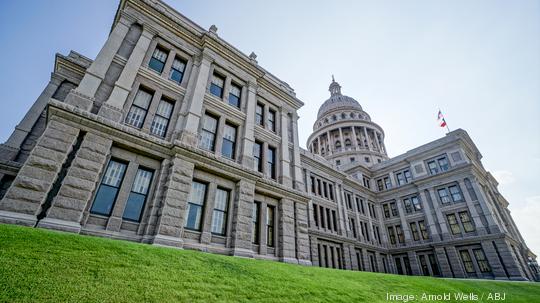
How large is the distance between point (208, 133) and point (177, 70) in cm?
474

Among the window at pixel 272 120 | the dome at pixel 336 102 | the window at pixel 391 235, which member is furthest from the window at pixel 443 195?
the dome at pixel 336 102

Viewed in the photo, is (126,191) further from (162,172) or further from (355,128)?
(355,128)

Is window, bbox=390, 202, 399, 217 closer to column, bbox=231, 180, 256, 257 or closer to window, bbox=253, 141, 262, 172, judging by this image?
window, bbox=253, 141, 262, 172

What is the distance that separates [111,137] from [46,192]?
316 cm

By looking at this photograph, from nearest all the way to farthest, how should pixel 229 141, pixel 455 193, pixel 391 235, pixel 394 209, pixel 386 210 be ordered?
pixel 229 141 < pixel 455 193 < pixel 391 235 < pixel 394 209 < pixel 386 210

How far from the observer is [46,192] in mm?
8820

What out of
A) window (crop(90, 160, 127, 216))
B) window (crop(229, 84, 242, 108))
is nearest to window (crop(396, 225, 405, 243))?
window (crop(229, 84, 242, 108))

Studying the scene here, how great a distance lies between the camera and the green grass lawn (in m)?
4.24

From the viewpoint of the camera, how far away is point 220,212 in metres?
13.3

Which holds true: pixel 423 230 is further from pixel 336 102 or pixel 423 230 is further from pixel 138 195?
pixel 336 102

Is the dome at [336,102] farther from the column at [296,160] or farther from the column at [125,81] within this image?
the column at [125,81]

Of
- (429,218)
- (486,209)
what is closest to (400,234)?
(429,218)

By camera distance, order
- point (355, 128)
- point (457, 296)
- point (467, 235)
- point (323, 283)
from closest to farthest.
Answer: point (323, 283), point (457, 296), point (467, 235), point (355, 128)

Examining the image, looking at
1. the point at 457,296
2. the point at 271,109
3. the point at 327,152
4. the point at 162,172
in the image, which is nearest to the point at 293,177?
the point at 271,109
